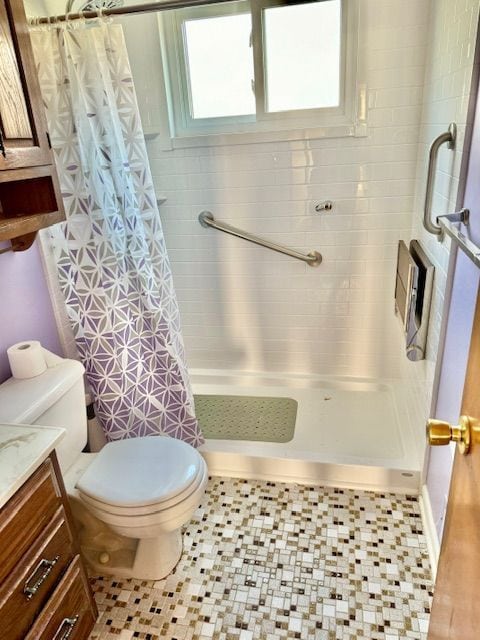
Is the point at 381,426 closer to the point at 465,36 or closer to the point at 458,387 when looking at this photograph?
the point at 458,387

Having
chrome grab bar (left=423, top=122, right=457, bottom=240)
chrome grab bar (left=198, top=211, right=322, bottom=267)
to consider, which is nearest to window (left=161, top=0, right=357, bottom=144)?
chrome grab bar (left=198, top=211, right=322, bottom=267)

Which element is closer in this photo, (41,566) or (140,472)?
(41,566)

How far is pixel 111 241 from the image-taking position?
5.65ft

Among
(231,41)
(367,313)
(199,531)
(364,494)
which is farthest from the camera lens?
(367,313)

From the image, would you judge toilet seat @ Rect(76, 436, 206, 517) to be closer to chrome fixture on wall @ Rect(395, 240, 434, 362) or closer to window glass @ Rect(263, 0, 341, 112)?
chrome fixture on wall @ Rect(395, 240, 434, 362)

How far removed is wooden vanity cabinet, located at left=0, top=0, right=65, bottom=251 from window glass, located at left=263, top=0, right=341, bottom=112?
1208 millimetres

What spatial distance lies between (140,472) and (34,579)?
1.54ft

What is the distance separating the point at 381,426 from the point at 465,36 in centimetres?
161

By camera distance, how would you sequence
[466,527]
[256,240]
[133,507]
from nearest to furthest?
[466,527], [133,507], [256,240]

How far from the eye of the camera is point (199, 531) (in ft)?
5.84

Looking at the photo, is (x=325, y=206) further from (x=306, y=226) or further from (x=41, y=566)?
(x=41, y=566)

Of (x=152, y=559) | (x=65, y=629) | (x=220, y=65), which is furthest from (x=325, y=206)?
(x=65, y=629)

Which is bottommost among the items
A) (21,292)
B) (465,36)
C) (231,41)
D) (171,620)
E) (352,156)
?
(171,620)

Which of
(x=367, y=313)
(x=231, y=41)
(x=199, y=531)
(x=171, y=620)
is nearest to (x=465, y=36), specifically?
(x=231, y=41)
